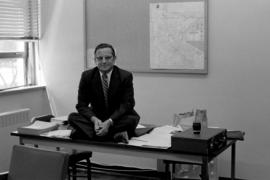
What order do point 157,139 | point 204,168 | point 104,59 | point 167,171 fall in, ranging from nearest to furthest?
point 204,168 < point 157,139 < point 104,59 < point 167,171

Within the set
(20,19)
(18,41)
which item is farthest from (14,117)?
(20,19)

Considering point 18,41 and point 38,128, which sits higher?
point 18,41

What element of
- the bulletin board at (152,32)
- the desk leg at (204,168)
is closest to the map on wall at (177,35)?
the bulletin board at (152,32)

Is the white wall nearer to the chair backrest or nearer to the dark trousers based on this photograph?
the dark trousers

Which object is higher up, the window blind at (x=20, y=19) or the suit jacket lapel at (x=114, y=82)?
the window blind at (x=20, y=19)

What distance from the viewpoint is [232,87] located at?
13.9ft

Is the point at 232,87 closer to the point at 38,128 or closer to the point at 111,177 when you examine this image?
the point at 111,177

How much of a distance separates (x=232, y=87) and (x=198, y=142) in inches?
58.6

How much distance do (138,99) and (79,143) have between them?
4.74 ft

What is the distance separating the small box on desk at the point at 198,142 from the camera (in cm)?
288

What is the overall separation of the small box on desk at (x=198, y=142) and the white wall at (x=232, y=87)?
1195 mm

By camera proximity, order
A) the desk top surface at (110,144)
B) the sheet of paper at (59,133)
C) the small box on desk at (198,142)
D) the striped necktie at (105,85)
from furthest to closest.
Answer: the striped necktie at (105,85)
the sheet of paper at (59,133)
the desk top surface at (110,144)
the small box on desk at (198,142)

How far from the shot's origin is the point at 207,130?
3160 millimetres

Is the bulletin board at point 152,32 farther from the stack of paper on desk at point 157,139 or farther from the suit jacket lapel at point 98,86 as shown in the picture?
the suit jacket lapel at point 98,86
